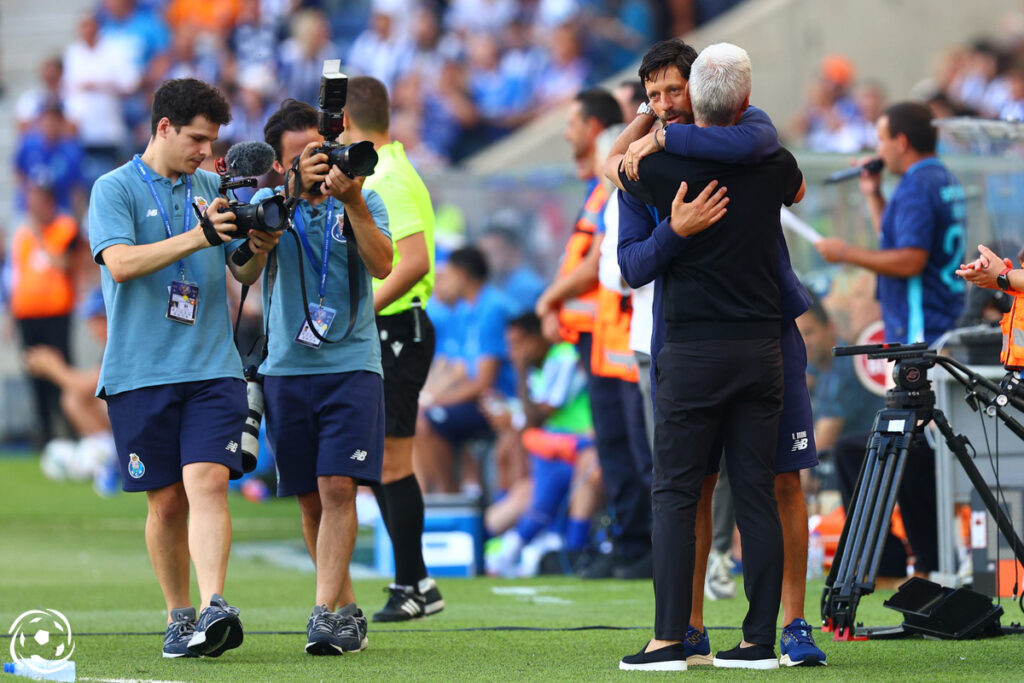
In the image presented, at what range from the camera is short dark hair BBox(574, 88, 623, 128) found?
852cm

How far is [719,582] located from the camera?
7.85m

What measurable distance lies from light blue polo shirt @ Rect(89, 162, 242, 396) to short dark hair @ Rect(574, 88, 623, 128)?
322 centimetres

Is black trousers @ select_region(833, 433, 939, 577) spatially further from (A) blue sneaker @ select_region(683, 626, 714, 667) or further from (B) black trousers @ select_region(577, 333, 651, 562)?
(A) blue sneaker @ select_region(683, 626, 714, 667)

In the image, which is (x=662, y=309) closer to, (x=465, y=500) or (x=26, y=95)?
(x=465, y=500)

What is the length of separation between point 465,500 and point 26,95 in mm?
14188

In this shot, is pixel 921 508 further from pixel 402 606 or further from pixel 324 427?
pixel 324 427

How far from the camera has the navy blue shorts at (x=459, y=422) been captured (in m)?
11.9

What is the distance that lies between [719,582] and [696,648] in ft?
7.95

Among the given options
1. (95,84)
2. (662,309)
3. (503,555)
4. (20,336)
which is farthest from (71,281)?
(662,309)

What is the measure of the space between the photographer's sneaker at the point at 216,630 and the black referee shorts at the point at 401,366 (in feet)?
5.52

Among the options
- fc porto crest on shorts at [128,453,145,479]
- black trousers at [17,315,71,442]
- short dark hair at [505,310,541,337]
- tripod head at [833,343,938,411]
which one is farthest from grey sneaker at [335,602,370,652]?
black trousers at [17,315,71,442]

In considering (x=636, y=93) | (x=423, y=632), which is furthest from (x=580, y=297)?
(x=423, y=632)

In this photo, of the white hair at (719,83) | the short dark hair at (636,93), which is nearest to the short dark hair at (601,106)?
the short dark hair at (636,93)

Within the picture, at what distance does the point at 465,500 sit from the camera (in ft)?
32.8
